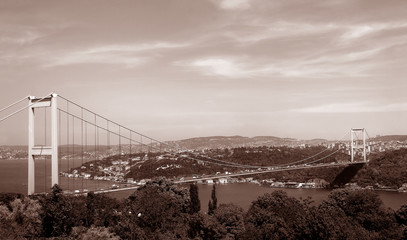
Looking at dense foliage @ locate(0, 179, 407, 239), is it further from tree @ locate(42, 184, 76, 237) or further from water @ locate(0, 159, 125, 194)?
water @ locate(0, 159, 125, 194)

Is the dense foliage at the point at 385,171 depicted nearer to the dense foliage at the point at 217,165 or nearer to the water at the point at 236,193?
the water at the point at 236,193

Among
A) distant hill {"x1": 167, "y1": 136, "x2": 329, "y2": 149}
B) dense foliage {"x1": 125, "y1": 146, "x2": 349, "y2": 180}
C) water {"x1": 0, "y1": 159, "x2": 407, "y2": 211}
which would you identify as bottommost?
water {"x1": 0, "y1": 159, "x2": 407, "y2": 211}

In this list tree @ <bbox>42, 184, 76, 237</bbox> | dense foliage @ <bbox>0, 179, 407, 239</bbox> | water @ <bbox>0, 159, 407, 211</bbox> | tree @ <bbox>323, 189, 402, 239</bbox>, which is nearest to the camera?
dense foliage @ <bbox>0, 179, 407, 239</bbox>

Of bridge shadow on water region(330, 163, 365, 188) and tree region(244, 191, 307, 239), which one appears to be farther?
bridge shadow on water region(330, 163, 365, 188)

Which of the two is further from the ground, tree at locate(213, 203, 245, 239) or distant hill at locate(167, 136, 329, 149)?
distant hill at locate(167, 136, 329, 149)

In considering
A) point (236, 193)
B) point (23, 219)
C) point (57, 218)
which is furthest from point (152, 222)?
point (236, 193)

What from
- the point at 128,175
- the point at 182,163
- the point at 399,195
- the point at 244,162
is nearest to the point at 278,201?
the point at 399,195

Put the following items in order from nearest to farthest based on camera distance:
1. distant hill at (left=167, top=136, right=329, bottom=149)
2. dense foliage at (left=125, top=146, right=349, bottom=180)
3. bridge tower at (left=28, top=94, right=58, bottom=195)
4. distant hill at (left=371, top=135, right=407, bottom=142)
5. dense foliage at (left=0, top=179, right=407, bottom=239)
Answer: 1. dense foliage at (left=0, top=179, right=407, bottom=239)
2. bridge tower at (left=28, top=94, right=58, bottom=195)
3. dense foliage at (left=125, top=146, right=349, bottom=180)
4. distant hill at (left=371, top=135, right=407, bottom=142)
5. distant hill at (left=167, top=136, right=329, bottom=149)

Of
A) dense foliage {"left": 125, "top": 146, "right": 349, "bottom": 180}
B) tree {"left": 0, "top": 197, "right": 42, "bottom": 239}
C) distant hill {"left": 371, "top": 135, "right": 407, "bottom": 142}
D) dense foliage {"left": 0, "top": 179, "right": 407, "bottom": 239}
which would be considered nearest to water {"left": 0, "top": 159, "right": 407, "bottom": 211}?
dense foliage {"left": 125, "top": 146, "right": 349, "bottom": 180}

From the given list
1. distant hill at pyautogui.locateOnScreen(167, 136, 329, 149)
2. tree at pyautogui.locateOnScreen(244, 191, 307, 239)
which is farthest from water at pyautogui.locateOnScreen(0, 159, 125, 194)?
distant hill at pyautogui.locateOnScreen(167, 136, 329, 149)
